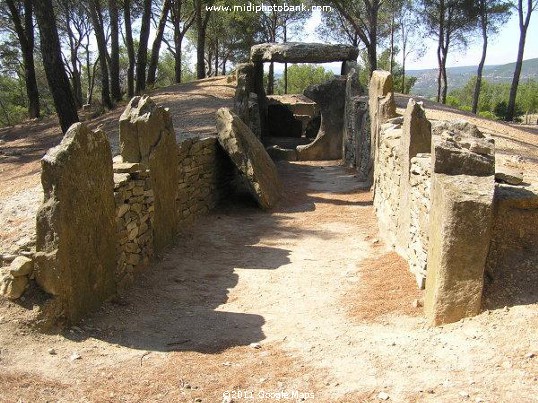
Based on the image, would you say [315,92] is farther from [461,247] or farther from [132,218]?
[461,247]

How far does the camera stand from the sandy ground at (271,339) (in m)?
3.72

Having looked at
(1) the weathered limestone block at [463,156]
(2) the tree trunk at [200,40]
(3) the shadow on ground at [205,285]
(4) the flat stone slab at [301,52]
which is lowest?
(3) the shadow on ground at [205,285]

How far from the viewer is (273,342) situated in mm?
4730

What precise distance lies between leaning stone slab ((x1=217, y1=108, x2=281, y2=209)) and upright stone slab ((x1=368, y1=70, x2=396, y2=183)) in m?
2.06

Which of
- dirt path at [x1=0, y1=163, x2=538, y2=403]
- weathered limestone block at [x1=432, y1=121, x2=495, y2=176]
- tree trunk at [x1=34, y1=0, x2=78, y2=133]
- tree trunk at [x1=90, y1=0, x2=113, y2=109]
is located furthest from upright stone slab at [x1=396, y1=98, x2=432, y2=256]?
tree trunk at [x1=90, y1=0, x2=113, y2=109]

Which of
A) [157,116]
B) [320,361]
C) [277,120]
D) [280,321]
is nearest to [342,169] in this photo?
[277,120]

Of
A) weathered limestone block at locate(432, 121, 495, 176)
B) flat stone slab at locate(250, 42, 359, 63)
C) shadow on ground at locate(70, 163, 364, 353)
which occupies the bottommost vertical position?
shadow on ground at locate(70, 163, 364, 353)

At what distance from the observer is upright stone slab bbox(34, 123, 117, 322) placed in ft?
14.9

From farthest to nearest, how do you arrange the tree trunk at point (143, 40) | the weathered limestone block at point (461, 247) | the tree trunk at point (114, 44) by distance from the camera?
the tree trunk at point (143, 40) → the tree trunk at point (114, 44) → the weathered limestone block at point (461, 247)

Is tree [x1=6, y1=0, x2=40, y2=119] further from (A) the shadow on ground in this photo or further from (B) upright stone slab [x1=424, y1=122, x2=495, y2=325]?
(B) upright stone slab [x1=424, y1=122, x2=495, y2=325]

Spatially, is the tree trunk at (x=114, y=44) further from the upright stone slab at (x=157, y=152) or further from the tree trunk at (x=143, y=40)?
the upright stone slab at (x=157, y=152)

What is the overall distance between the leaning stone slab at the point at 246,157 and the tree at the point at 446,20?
18.3 metres

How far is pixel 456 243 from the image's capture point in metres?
4.24

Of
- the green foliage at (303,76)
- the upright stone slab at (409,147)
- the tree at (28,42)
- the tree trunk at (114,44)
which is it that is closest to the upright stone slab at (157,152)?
the upright stone slab at (409,147)
